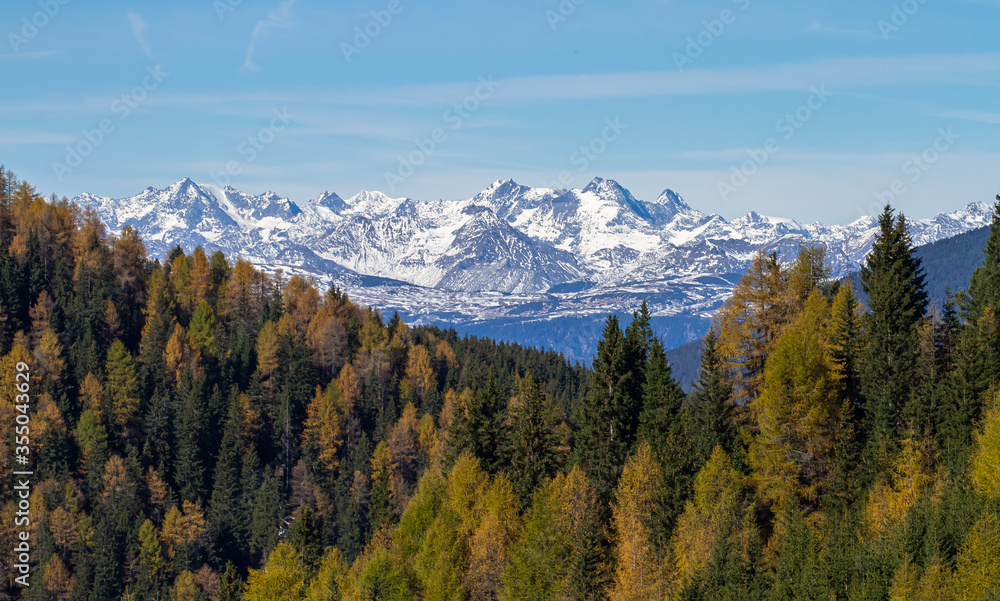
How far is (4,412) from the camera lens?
13475 cm

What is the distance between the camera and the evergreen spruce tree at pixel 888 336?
57.9 m

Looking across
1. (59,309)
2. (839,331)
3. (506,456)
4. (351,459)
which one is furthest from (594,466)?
(59,309)

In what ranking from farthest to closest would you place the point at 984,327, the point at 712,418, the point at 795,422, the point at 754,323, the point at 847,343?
the point at 847,343
the point at 754,323
the point at 712,418
the point at 984,327
the point at 795,422

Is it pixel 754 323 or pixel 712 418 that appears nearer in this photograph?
pixel 712 418

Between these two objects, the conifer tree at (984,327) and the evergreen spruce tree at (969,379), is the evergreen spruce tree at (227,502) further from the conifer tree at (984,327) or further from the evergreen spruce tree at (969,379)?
the evergreen spruce tree at (969,379)

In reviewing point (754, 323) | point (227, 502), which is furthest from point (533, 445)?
point (227, 502)

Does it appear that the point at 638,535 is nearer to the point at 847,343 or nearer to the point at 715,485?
the point at 715,485

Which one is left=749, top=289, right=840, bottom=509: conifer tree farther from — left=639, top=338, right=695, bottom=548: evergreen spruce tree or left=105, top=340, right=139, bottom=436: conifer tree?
left=105, top=340, right=139, bottom=436: conifer tree

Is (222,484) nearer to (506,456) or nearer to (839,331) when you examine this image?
(506,456)

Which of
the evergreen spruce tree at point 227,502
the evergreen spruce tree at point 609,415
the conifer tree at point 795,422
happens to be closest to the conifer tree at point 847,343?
the conifer tree at point 795,422

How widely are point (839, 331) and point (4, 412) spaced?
4881 inches

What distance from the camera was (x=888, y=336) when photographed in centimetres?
6262

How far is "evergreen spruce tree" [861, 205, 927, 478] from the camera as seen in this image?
57875 millimetres

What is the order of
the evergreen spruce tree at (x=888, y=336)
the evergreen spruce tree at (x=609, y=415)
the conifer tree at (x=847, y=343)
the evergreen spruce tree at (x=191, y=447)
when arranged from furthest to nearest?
the evergreen spruce tree at (x=191, y=447) → the evergreen spruce tree at (x=609, y=415) → the conifer tree at (x=847, y=343) → the evergreen spruce tree at (x=888, y=336)
